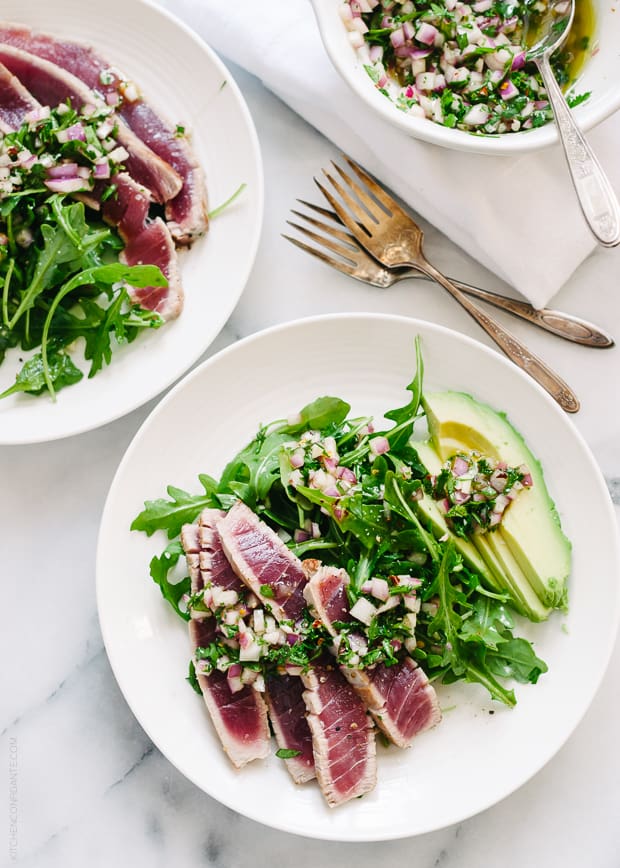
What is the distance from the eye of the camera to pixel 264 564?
2.33m

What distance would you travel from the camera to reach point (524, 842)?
2598 mm

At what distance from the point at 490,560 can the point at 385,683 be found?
0.46 metres

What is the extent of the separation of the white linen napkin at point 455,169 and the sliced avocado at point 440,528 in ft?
2.24

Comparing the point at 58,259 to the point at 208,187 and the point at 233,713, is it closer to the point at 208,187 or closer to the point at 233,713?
the point at 208,187

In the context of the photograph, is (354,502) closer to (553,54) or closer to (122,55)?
(553,54)

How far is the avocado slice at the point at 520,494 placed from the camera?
2311mm

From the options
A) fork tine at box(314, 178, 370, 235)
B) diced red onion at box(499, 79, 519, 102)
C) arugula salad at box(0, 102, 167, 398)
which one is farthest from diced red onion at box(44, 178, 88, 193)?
diced red onion at box(499, 79, 519, 102)

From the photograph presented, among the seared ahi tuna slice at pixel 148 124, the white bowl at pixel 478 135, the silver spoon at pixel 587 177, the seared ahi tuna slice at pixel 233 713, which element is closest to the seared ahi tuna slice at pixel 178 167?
the seared ahi tuna slice at pixel 148 124

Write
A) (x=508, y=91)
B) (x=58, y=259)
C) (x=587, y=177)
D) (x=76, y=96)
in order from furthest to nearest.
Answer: (x=76, y=96)
(x=58, y=259)
(x=508, y=91)
(x=587, y=177)

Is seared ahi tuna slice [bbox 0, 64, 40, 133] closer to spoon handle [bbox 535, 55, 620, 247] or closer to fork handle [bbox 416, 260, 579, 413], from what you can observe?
fork handle [bbox 416, 260, 579, 413]

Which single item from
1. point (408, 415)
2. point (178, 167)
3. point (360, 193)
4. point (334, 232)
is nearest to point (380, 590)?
point (408, 415)

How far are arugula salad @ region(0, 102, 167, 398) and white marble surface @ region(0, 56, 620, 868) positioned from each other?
11.6 inches

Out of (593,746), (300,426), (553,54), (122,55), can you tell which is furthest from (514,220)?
(593,746)

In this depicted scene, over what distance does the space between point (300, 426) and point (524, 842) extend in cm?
149
